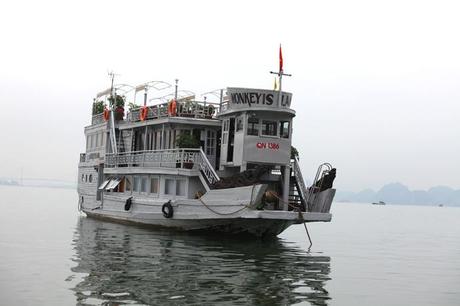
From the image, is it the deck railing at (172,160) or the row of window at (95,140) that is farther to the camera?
the row of window at (95,140)

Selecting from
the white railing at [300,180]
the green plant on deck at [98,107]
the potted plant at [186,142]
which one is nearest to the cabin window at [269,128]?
the white railing at [300,180]

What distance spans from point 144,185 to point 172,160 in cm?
334

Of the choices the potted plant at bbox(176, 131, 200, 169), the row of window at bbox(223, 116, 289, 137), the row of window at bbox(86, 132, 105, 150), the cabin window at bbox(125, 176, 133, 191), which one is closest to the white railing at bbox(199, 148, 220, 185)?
the potted plant at bbox(176, 131, 200, 169)

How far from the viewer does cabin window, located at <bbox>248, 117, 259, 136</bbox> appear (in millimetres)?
25359

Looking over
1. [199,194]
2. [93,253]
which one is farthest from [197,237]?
[93,253]

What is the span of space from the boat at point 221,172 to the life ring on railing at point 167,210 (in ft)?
0.14

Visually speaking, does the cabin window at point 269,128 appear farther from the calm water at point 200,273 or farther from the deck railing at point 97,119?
the deck railing at point 97,119

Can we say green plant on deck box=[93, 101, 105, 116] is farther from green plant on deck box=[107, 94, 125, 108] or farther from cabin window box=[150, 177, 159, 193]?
cabin window box=[150, 177, 159, 193]

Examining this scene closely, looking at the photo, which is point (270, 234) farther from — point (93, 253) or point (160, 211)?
point (93, 253)

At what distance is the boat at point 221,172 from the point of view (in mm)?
23875

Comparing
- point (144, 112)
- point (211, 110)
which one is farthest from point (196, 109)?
point (144, 112)

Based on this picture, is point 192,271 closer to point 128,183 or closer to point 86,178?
point 128,183

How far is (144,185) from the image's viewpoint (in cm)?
3048

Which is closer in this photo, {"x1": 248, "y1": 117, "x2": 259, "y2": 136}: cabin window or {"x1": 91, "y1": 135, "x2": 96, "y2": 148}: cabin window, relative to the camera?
{"x1": 248, "y1": 117, "x2": 259, "y2": 136}: cabin window
